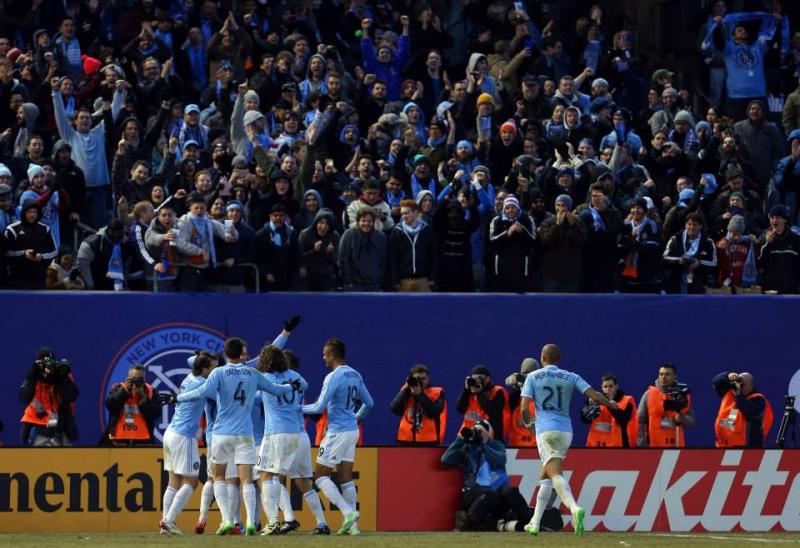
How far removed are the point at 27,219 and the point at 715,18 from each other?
1278 cm

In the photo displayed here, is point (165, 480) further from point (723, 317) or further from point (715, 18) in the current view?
point (715, 18)

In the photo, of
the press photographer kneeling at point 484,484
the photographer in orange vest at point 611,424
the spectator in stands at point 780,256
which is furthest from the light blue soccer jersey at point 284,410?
the spectator in stands at point 780,256

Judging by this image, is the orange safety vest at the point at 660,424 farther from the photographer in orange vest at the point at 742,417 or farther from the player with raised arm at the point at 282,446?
the player with raised arm at the point at 282,446

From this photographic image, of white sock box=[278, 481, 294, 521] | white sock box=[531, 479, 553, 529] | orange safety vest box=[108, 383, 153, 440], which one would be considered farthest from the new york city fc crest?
white sock box=[531, 479, 553, 529]

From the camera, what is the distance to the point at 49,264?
2148 centimetres

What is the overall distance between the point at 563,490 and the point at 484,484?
1.46 m

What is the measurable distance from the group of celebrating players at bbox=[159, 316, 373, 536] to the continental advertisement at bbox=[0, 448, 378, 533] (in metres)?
0.81

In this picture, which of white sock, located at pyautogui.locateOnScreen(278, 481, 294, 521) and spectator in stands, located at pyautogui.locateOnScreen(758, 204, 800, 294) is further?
spectator in stands, located at pyautogui.locateOnScreen(758, 204, 800, 294)

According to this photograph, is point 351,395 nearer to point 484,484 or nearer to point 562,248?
point 484,484

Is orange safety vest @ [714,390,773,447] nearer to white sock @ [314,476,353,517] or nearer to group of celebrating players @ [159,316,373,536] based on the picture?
group of celebrating players @ [159,316,373,536]

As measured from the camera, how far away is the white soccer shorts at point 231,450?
17.5 meters

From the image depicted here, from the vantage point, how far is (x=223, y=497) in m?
17.4

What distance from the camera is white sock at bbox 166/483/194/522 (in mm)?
17484

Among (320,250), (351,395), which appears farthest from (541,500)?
(320,250)
